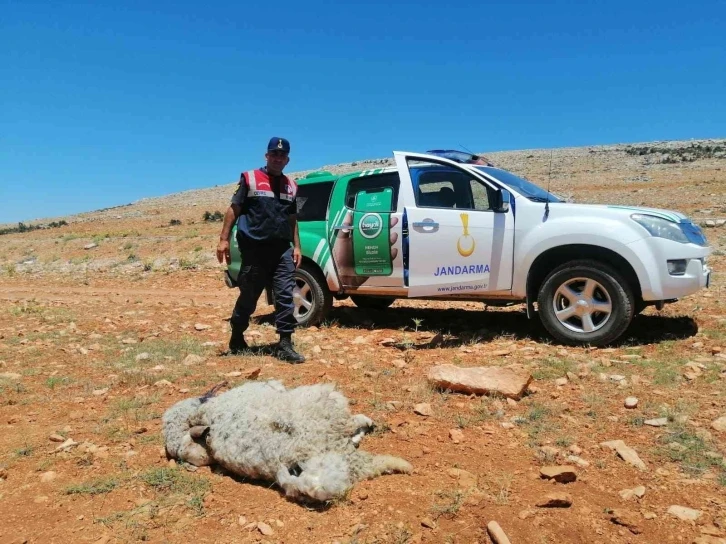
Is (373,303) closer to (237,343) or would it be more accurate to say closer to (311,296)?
(311,296)

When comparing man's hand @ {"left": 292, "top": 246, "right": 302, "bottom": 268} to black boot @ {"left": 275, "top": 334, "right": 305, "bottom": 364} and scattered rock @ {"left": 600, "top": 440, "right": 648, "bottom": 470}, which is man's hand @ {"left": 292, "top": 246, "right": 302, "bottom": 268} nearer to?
black boot @ {"left": 275, "top": 334, "right": 305, "bottom": 364}

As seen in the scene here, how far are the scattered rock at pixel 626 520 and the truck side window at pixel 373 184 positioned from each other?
4163 mm

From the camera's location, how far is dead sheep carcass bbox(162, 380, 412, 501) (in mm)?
2846

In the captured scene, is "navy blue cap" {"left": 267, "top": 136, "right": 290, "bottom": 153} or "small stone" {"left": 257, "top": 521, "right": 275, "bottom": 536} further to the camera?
"navy blue cap" {"left": 267, "top": 136, "right": 290, "bottom": 153}

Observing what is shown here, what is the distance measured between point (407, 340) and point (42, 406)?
329 centimetres

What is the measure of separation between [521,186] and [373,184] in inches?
64.8

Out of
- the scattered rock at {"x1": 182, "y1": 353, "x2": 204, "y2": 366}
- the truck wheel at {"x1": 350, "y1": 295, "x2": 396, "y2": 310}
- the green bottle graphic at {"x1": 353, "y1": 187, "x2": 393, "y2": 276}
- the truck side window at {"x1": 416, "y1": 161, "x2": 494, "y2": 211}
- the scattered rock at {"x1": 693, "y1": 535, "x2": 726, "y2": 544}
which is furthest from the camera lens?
the truck wheel at {"x1": 350, "y1": 295, "x2": 396, "y2": 310}

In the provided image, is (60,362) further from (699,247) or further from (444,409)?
(699,247)

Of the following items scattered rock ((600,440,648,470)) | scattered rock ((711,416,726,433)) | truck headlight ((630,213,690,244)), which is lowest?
scattered rock ((600,440,648,470))

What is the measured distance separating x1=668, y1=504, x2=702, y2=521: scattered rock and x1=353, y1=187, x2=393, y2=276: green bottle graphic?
12.9 ft

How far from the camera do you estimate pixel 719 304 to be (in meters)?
6.69

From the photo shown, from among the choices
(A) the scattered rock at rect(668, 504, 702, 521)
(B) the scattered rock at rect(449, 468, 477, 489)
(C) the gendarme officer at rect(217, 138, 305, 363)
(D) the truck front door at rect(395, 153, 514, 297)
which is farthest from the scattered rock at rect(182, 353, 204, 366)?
(A) the scattered rock at rect(668, 504, 702, 521)

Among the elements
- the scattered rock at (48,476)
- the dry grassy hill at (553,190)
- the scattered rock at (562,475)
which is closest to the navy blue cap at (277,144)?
the scattered rock at (48,476)

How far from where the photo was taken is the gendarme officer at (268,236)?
5.14 meters
